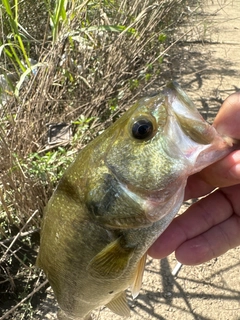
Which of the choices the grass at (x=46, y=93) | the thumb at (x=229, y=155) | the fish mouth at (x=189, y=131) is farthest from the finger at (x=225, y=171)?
the grass at (x=46, y=93)

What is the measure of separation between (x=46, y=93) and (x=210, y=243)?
5.45ft

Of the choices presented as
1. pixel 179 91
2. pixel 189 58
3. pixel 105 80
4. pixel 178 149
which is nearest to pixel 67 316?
pixel 178 149

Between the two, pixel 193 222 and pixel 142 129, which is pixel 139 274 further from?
pixel 142 129

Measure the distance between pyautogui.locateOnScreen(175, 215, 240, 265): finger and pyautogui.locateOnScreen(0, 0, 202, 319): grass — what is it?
91 cm

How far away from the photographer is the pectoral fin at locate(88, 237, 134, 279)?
1.17 m

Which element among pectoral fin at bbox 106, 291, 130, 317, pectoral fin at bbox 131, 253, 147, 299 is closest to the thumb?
pectoral fin at bbox 131, 253, 147, 299

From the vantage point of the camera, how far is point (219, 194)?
5.17 feet

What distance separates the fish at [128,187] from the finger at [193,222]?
197 millimetres

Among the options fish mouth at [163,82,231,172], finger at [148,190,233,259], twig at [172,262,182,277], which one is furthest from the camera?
twig at [172,262,182,277]

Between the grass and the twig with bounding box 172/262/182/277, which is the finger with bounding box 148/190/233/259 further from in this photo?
the twig with bounding box 172/262/182/277

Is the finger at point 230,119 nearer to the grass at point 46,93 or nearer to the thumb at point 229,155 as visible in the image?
the thumb at point 229,155

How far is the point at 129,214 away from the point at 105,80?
2.15 meters

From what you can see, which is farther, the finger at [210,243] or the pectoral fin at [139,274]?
the finger at [210,243]

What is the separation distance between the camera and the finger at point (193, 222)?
4.84 ft
